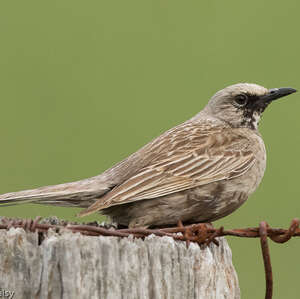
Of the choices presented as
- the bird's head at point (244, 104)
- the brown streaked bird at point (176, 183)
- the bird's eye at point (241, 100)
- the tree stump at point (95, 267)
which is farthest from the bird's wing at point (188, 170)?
the tree stump at point (95, 267)

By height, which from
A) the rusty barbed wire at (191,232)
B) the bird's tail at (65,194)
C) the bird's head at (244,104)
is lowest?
the rusty barbed wire at (191,232)

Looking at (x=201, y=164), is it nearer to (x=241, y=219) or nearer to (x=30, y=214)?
(x=30, y=214)

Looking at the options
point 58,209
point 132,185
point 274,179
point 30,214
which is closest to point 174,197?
point 132,185

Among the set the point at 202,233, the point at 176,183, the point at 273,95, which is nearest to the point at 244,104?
the point at 273,95

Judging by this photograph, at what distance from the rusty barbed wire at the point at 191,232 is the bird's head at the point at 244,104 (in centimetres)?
290

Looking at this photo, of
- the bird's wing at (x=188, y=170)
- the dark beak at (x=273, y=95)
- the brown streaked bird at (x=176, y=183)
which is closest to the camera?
the bird's wing at (x=188, y=170)

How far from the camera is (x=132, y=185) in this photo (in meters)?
5.98

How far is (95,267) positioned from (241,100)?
408 centimetres

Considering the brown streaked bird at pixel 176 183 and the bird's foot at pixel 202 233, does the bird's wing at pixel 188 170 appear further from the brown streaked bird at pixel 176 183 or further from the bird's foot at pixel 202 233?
the bird's foot at pixel 202 233

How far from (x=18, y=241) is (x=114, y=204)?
175cm

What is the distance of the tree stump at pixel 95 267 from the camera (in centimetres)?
396

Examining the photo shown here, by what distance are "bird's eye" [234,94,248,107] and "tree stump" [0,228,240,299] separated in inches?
141

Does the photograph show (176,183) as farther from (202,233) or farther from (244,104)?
(244,104)

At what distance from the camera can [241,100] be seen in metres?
7.73
